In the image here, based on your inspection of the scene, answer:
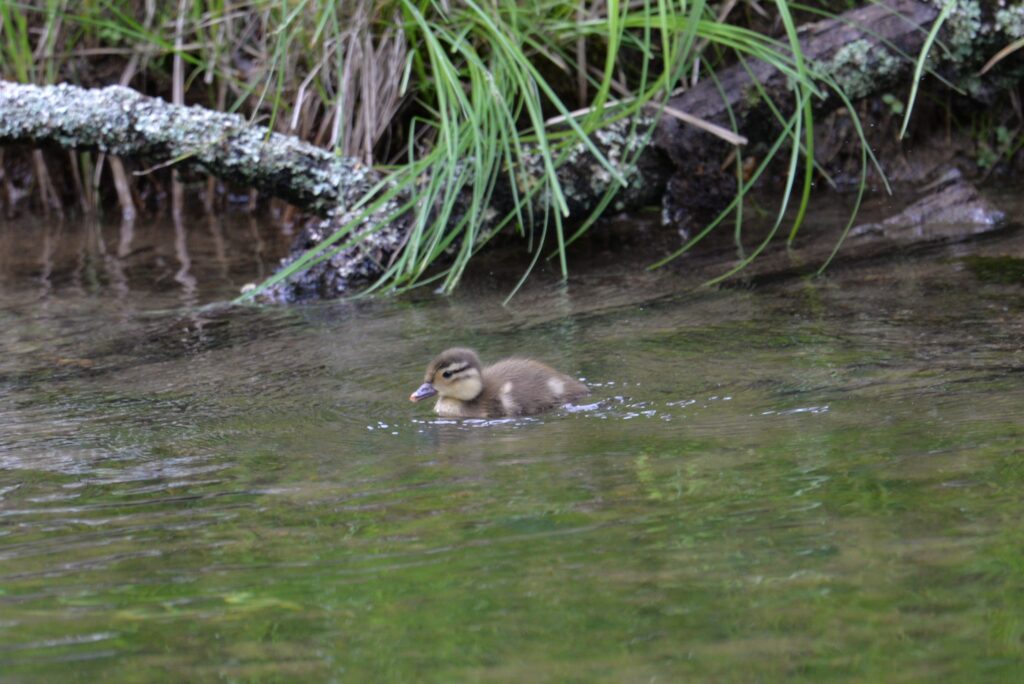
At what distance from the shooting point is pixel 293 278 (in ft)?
22.5

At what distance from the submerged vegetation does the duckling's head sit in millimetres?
1108

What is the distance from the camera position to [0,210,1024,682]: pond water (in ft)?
8.37

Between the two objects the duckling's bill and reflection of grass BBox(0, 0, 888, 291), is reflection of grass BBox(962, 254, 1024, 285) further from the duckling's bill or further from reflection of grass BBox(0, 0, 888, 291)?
the duckling's bill

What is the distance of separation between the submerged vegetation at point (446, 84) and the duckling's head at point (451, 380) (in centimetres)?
111

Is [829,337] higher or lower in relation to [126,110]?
lower

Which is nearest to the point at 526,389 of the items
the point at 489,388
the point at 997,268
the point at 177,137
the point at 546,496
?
the point at 489,388

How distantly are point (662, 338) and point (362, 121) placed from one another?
312 cm

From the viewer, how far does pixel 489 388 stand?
4793mm

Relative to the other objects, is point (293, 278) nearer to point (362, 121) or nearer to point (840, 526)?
point (362, 121)

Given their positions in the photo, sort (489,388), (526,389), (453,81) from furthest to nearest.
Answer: (453,81) < (489,388) < (526,389)

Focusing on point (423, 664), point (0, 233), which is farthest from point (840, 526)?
point (0, 233)

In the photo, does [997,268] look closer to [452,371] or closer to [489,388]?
[489,388]

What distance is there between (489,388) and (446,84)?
Result: 7.33ft

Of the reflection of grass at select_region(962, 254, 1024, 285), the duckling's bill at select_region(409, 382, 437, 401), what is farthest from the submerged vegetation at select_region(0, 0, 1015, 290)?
the duckling's bill at select_region(409, 382, 437, 401)
